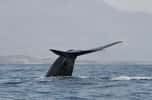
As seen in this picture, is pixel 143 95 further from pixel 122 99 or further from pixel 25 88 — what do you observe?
pixel 25 88

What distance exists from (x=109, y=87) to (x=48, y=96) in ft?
14.1

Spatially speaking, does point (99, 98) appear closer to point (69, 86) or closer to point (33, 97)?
point (33, 97)

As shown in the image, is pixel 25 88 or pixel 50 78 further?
pixel 50 78

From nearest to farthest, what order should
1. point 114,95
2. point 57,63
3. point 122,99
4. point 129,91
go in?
1. point 122,99
2. point 114,95
3. point 129,91
4. point 57,63

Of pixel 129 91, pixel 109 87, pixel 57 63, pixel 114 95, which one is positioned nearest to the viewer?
pixel 114 95

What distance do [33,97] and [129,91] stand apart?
4.64 meters

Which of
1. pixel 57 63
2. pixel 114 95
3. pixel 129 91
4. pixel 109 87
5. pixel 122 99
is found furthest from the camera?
pixel 57 63

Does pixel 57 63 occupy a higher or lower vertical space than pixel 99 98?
higher

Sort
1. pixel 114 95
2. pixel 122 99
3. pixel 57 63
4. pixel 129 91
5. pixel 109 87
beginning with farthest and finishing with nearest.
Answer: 1. pixel 57 63
2. pixel 109 87
3. pixel 129 91
4. pixel 114 95
5. pixel 122 99

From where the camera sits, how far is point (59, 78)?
2330 centimetres

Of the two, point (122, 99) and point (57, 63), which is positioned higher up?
point (57, 63)

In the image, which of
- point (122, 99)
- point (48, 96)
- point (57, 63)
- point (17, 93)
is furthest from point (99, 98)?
point (57, 63)

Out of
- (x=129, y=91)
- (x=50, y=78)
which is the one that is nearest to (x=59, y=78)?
(x=50, y=78)

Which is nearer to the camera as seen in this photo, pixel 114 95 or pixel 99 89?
pixel 114 95
